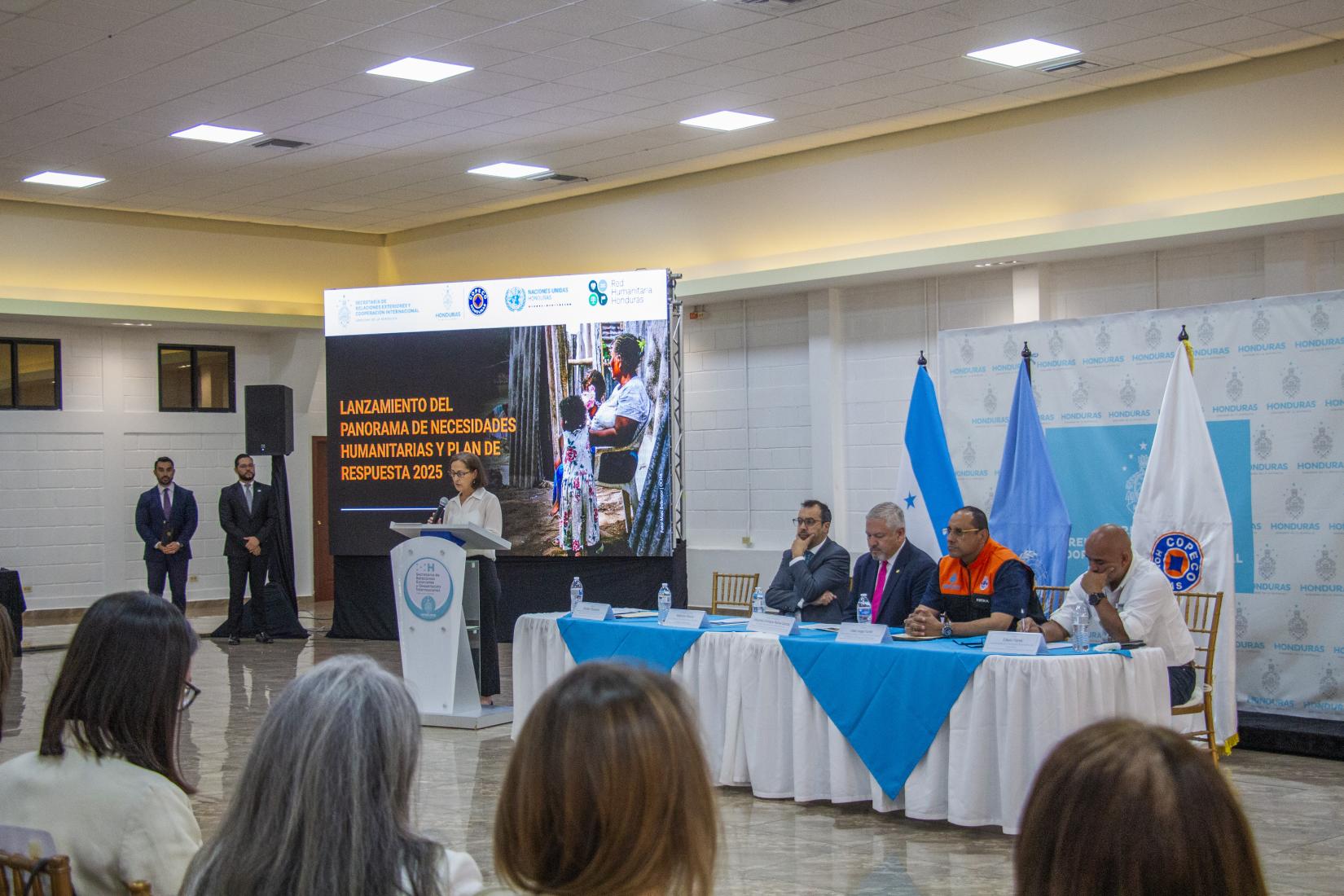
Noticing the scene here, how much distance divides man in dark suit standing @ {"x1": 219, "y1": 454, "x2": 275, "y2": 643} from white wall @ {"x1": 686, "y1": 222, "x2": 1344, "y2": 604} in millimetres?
3663

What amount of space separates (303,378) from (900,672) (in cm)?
963

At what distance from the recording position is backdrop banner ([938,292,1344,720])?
22.7ft

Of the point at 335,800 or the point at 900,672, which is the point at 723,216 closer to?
the point at 900,672

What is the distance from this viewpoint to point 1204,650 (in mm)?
6426

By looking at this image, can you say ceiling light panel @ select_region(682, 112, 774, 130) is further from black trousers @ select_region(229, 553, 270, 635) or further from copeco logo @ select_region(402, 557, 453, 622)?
black trousers @ select_region(229, 553, 270, 635)

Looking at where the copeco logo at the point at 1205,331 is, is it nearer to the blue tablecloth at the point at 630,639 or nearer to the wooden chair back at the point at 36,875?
the blue tablecloth at the point at 630,639

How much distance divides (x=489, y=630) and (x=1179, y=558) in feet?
12.2

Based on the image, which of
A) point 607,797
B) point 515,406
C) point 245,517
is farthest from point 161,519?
point 607,797

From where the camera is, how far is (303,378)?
1359 centimetres

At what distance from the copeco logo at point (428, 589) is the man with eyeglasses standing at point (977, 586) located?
2576 mm

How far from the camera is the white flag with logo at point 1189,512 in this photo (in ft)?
22.0

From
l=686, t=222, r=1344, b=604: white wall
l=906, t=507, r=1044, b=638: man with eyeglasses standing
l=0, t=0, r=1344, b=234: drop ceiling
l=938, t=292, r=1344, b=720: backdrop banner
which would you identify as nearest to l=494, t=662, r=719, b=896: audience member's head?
l=906, t=507, r=1044, b=638: man with eyeglasses standing

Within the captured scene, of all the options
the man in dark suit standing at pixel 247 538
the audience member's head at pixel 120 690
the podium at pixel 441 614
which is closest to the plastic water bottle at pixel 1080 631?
the podium at pixel 441 614

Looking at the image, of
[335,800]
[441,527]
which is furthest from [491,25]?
[335,800]
